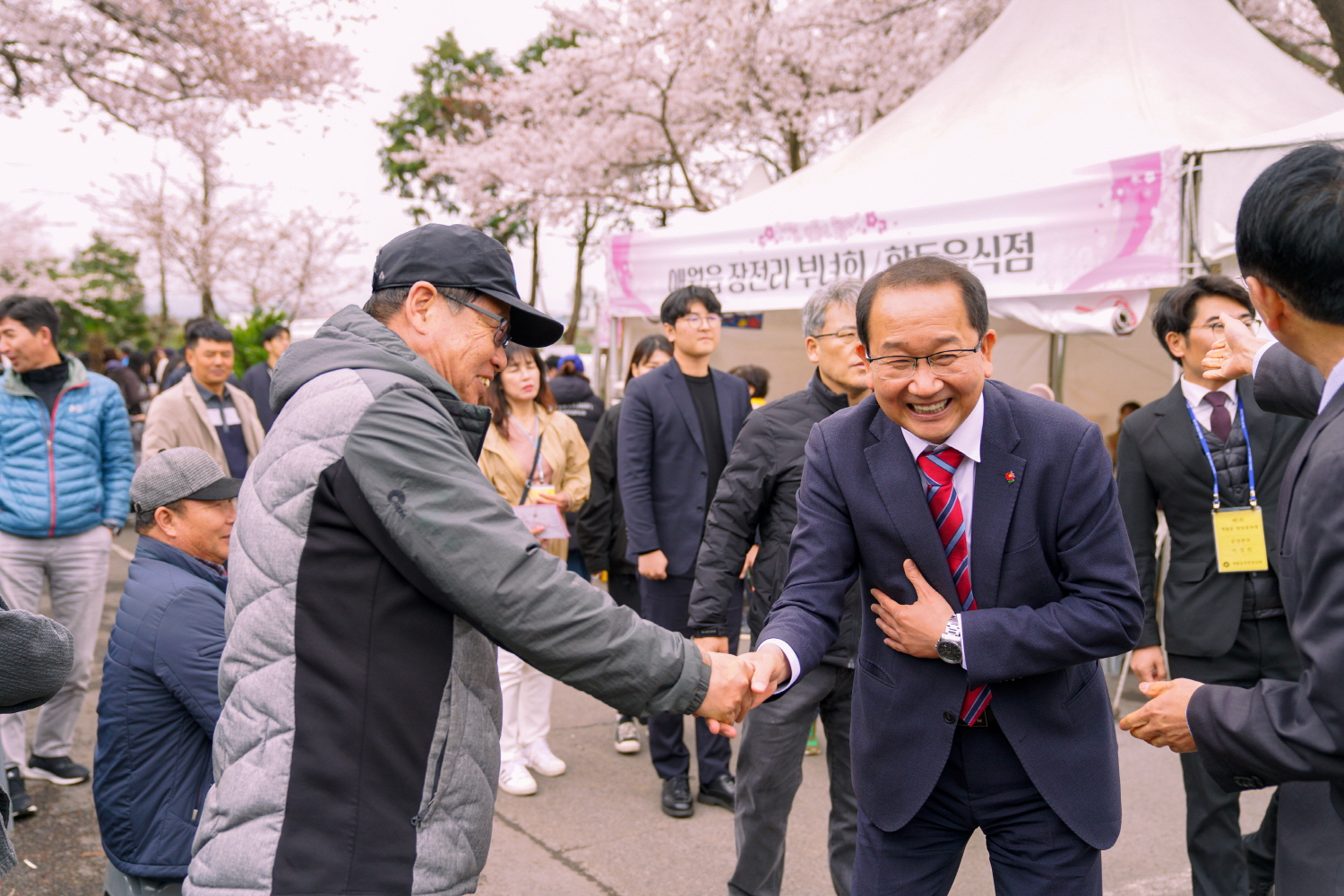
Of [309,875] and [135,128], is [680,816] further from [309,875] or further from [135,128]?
[135,128]

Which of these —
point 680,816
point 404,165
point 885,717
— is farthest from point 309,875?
point 404,165

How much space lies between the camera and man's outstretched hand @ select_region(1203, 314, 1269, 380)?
2.68 metres

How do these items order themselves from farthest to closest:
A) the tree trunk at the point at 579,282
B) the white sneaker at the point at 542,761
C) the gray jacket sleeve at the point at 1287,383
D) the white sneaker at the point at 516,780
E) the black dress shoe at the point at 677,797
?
the tree trunk at the point at 579,282
the white sneaker at the point at 542,761
the white sneaker at the point at 516,780
the black dress shoe at the point at 677,797
the gray jacket sleeve at the point at 1287,383

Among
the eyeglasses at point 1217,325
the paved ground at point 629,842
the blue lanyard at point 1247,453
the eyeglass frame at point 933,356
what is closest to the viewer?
the eyeglass frame at point 933,356

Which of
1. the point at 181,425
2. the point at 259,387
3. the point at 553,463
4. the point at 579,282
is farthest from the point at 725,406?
the point at 579,282

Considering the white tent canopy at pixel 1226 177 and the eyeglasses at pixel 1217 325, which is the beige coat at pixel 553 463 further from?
the white tent canopy at pixel 1226 177

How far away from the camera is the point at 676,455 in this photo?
15.8 feet

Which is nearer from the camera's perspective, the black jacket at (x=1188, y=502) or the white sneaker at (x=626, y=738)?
the black jacket at (x=1188, y=502)

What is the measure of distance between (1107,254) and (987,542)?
13.7ft

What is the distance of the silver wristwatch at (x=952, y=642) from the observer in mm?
2074

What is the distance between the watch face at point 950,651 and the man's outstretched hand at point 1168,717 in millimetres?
329

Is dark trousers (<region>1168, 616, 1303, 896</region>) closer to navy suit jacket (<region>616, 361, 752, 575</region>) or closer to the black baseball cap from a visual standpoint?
navy suit jacket (<region>616, 361, 752, 575</region>)

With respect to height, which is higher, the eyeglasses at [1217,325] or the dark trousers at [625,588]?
the eyeglasses at [1217,325]

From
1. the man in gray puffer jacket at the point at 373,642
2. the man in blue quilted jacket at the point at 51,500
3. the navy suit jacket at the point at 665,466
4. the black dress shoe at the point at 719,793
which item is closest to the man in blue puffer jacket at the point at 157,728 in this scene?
the man in gray puffer jacket at the point at 373,642
